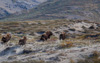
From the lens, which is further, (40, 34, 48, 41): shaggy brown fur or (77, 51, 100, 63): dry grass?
(40, 34, 48, 41): shaggy brown fur

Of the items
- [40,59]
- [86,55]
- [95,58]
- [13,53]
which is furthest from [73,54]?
[13,53]

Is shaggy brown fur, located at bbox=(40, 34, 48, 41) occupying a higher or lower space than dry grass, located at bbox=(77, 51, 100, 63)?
lower

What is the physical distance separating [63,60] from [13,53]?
9.34 metres

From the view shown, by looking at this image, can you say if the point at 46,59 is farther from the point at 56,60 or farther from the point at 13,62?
the point at 13,62

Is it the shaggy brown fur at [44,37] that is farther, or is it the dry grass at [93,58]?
the shaggy brown fur at [44,37]

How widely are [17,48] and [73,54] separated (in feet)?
33.8

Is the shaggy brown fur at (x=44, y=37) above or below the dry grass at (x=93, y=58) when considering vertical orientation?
below

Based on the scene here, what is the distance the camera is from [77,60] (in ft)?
42.8

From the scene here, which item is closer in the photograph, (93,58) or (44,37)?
(93,58)

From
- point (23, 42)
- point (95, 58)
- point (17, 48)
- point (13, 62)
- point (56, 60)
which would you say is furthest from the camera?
point (23, 42)

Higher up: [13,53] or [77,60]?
[77,60]

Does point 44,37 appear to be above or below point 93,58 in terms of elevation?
below

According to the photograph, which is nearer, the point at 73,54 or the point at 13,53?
the point at 73,54

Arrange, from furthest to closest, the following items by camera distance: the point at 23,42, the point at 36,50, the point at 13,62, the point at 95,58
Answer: the point at 23,42, the point at 36,50, the point at 13,62, the point at 95,58
